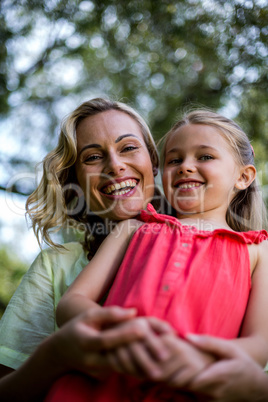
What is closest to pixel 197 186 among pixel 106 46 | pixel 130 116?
pixel 130 116

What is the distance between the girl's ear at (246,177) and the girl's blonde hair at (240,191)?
31mm

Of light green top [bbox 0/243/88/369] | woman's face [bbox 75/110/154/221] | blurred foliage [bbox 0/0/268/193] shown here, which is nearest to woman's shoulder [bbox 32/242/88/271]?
light green top [bbox 0/243/88/369]

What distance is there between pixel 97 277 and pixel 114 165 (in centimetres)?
66

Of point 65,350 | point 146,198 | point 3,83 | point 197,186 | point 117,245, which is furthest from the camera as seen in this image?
point 3,83

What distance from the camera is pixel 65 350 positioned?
3.83ft

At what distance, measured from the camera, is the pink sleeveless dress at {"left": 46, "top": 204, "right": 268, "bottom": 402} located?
1.21 m

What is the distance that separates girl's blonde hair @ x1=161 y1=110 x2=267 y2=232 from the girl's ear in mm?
31

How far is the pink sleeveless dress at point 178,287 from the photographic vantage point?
1209mm

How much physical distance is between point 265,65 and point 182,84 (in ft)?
2.86

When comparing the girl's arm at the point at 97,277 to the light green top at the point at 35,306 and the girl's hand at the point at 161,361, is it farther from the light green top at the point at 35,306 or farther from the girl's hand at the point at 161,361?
the light green top at the point at 35,306

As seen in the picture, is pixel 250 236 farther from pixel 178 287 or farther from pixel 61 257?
pixel 61 257

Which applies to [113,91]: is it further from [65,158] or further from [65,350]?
[65,350]

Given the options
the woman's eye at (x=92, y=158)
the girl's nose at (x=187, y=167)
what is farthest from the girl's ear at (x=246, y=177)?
the woman's eye at (x=92, y=158)

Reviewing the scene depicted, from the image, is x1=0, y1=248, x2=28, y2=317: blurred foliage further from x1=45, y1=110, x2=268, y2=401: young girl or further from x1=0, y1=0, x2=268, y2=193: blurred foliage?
x1=45, y1=110, x2=268, y2=401: young girl
